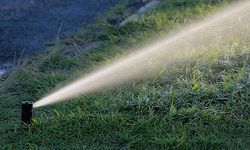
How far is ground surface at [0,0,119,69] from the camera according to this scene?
633cm

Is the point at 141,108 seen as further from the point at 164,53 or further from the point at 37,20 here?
the point at 37,20

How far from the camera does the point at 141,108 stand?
433cm

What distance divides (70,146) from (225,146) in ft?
3.79

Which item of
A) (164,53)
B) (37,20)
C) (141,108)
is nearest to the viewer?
(141,108)

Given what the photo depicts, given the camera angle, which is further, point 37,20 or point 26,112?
point 37,20

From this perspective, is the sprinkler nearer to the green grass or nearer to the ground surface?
the green grass

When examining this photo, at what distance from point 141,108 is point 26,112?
950mm

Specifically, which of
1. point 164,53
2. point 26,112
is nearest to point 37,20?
point 164,53

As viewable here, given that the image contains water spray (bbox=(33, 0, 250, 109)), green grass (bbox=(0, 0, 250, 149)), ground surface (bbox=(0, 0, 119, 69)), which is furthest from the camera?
ground surface (bbox=(0, 0, 119, 69))

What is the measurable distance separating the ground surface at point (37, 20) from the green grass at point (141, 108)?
744 millimetres

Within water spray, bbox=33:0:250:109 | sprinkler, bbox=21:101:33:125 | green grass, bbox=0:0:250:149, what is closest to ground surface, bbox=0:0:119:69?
green grass, bbox=0:0:250:149

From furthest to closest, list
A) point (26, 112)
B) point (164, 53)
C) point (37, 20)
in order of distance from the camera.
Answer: point (37, 20) → point (164, 53) → point (26, 112)

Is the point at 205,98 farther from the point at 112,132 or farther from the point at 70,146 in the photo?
the point at 70,146

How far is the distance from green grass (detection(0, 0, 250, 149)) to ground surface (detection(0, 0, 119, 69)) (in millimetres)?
744
